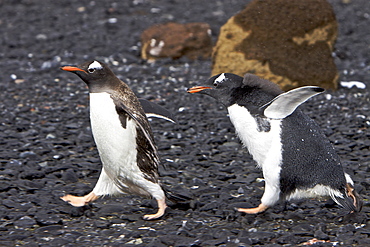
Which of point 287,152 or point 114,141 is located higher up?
point 114,141

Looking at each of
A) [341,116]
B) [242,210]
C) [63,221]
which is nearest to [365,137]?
[341,116]

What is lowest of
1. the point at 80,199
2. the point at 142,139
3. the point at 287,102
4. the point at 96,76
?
the point at 80,199

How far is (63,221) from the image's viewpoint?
14.1 feet

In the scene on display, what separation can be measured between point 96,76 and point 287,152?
147cm

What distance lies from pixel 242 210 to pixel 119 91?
125 cm

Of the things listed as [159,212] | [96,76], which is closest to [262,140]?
[159,212]

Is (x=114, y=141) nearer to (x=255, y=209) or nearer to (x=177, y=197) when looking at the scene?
(x=177, y=197)

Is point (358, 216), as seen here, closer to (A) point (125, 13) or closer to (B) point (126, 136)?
(B) point (126, 136)

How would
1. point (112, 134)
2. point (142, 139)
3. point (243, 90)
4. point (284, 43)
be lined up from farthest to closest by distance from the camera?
1. point (284, 43)
2. point (243, 90)
3. point (142, 139)
4. point (112, 134)

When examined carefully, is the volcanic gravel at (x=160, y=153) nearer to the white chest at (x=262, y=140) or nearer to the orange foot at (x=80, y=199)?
the orange foot at (x=80, y=199)

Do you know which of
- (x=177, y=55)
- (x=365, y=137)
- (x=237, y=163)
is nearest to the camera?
(x=237, y=163)

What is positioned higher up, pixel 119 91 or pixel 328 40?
pixel 119 91

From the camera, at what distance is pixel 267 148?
14.0 feet

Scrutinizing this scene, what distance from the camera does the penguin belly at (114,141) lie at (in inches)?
164
